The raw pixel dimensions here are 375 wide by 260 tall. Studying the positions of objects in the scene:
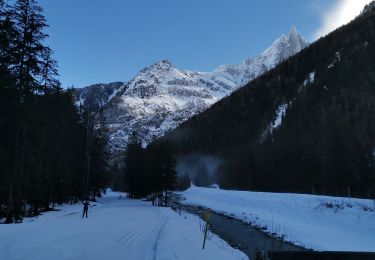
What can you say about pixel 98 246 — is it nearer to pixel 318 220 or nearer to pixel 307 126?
pixel 318 220

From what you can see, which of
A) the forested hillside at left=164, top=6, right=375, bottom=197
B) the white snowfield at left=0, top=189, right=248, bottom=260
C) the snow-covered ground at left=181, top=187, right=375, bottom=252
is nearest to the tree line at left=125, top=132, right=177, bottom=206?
the forested hillside at left=164, top=6, right=375, bottom=197

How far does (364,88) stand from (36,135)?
11350cm

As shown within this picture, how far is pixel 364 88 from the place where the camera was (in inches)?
4830

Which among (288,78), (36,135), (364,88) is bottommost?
(36,135)

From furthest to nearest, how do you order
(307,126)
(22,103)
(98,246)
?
(307,126) → (22,103) → (98,246)

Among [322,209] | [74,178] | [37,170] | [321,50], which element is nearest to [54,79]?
[37,170]

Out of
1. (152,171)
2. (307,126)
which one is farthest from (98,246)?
(307,126)

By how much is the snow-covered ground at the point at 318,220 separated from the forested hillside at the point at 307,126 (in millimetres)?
19966

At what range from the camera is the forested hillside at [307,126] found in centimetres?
5841

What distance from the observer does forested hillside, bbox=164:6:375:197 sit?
192ft

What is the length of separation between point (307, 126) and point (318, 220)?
97637mm

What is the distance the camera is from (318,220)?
93.7 feet

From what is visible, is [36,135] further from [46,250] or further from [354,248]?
[354,248]

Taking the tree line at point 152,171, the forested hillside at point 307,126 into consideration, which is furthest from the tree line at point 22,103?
the forested hillside at point 307,126
